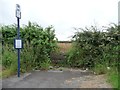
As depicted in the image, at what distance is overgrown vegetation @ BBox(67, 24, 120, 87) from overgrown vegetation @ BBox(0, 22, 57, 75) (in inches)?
46.8

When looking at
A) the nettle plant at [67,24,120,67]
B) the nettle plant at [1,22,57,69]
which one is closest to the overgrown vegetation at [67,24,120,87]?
the nettle plant at [67,24,120,67]

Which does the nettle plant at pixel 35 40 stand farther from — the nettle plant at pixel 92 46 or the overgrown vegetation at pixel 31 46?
the nettle plant at pixel 92 46

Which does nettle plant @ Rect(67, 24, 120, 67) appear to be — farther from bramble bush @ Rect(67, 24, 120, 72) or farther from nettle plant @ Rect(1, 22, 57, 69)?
nettle plant @ Rect(1, 22, 57, 69)

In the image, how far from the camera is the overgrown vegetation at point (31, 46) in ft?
39.7

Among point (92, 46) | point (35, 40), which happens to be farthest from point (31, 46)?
point (92, 46)

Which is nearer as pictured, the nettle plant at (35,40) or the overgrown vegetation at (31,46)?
the overgrown vegetation at (31,46)

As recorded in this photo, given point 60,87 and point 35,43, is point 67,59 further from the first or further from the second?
point 60,87

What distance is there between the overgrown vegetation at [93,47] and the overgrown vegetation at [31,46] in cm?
119

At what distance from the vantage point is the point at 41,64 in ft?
43.2

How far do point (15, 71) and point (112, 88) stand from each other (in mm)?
4628

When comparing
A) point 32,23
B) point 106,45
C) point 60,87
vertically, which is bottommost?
point 60,87

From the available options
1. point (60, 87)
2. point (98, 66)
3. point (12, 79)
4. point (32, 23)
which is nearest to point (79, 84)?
point (60, 87)

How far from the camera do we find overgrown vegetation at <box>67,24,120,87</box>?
1280cm

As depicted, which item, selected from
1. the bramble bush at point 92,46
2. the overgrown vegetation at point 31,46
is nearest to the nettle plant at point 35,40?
the overgrown vegetation at point 31,46
